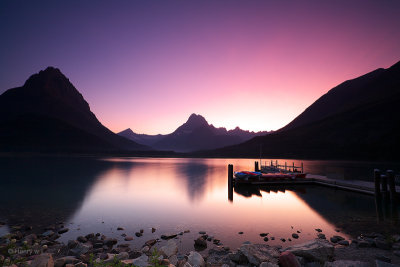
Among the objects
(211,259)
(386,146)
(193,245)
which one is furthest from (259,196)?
(386,146)

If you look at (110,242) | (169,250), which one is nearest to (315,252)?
(169,250)

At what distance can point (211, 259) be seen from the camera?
10711mm

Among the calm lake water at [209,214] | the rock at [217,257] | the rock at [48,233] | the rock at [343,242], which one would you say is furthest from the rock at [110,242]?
the rock at [343,242]

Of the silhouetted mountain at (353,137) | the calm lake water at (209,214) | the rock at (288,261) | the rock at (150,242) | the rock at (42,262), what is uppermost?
the silhouetted mountain at (353,137)

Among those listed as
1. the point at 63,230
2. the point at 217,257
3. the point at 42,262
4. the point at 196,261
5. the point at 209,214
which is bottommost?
the point at 209,214

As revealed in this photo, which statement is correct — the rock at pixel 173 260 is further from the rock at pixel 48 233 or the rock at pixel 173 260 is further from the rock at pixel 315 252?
the rock at pixel 48 233

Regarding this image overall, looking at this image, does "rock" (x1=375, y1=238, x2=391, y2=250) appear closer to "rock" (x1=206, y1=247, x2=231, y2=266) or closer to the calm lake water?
the calm lake water

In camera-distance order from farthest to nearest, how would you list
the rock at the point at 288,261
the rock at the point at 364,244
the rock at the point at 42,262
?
the rock at the point at 364,244, the rock at the point at 288,261, the rock at the point at 42,262

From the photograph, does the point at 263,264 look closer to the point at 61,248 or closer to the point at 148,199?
the point at 61,248

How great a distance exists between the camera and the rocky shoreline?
8.89 meters

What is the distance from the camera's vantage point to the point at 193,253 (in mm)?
9750

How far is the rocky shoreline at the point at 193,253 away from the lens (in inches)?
350

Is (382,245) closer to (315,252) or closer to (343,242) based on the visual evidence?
(343,242)

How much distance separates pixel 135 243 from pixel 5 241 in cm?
734
